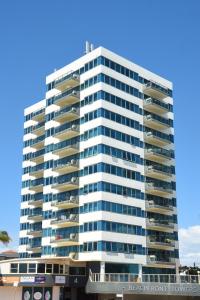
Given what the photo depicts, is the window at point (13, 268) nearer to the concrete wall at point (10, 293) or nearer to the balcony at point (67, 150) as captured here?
the concrete wall at point (10, 293)

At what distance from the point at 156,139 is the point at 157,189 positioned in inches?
364

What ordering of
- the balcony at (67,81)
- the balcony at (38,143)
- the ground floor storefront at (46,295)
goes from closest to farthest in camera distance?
the ground floor storefront at (46,295) → the balcony at (67,81) → the balcony at (38,143)

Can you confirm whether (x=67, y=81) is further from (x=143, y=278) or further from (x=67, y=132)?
(x=143, y=278)

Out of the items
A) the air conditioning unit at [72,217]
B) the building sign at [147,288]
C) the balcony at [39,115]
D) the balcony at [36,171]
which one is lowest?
the building sign at [147,288]

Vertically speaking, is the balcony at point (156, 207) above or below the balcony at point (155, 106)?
below

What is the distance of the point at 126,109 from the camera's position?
81.0 meters

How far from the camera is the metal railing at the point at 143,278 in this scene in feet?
190

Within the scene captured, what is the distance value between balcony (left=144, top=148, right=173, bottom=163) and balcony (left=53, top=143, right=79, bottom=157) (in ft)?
41.4

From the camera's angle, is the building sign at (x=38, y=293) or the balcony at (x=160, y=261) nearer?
the building sign at (x=38, y=293)

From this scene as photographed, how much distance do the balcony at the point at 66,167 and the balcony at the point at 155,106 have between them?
17.3m

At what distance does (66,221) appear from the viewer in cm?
7688

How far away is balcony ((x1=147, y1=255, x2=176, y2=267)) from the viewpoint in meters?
78.3

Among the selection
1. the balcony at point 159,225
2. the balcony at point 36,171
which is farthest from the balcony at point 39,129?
the balcony at point 159,225

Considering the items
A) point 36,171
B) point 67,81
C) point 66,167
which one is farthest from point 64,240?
point 67,81
